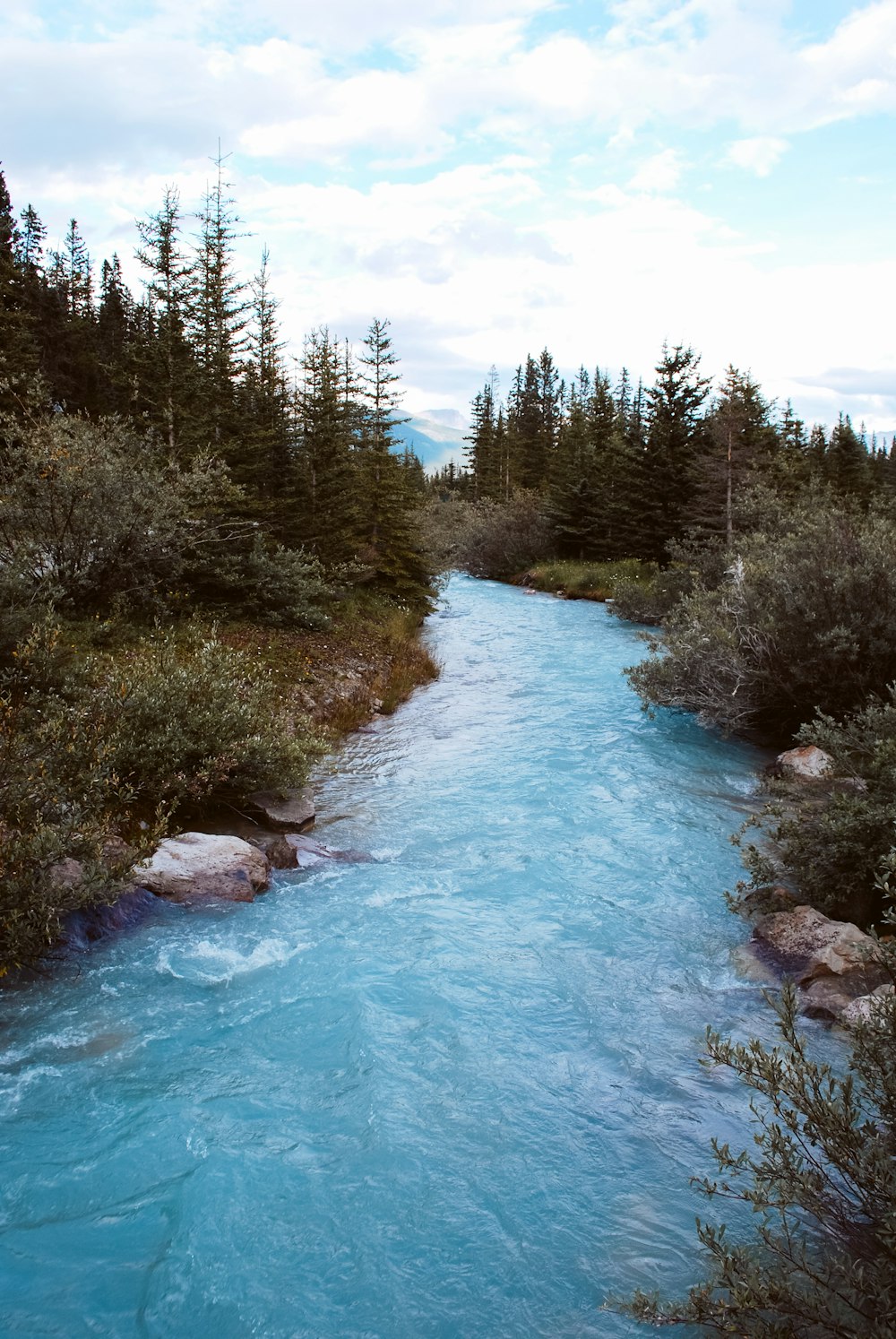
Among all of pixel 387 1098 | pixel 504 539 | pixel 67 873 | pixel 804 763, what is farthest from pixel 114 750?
pixel 504 539

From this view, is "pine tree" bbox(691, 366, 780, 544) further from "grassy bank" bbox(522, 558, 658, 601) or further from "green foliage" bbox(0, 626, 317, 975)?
"green foliage" bbox(0, 626, 317, 975)

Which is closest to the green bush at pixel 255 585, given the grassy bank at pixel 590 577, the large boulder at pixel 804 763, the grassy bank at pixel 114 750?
the grassy bank at pixel 114 750

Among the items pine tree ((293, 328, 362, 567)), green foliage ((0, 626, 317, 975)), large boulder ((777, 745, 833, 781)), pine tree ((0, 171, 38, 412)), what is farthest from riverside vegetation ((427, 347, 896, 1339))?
pine tree ((0, 171, 38, 412))

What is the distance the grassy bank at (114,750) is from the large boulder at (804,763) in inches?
261

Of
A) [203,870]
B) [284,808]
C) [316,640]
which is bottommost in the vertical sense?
[203,870]

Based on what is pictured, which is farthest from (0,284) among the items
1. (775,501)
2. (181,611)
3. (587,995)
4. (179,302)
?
(587,995)

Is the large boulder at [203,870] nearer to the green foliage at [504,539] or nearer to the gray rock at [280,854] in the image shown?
the gray rock at [280,854]

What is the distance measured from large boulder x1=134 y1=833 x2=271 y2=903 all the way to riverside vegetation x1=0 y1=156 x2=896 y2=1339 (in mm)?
442

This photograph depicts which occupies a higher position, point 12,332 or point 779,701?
point 12,332

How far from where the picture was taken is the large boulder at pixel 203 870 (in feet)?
27.2

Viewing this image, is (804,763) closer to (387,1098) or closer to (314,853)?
(314,853)

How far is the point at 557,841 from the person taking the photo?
33.7 ft

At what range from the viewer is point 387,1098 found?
5777 millimetres

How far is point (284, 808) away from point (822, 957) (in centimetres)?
636
